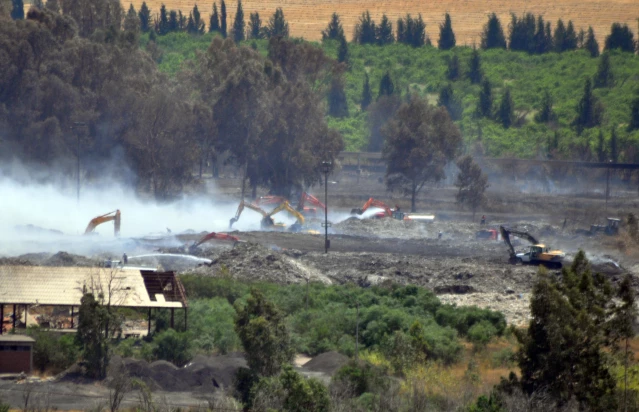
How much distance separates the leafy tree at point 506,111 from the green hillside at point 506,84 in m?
0.89

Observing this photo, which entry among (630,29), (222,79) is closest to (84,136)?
(222,79)

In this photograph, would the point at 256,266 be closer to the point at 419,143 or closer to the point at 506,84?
the point at 419,143

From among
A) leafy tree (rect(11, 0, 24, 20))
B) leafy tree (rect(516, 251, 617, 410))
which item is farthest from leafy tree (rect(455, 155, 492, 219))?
leafy tree (rect(11, 0, 24, 20))

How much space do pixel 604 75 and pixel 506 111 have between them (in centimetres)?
1594

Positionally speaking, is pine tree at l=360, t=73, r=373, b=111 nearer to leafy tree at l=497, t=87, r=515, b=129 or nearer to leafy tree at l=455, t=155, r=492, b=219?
leafy tree at l=497, t=87, r=515, b=129

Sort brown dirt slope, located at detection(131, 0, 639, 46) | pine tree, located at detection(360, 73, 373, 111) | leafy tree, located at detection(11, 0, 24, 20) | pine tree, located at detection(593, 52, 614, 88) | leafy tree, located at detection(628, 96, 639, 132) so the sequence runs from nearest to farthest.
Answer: leafy tree, located at detection(628, 96, 639, 132) < pine tree, located at detection(360, 73, 373, 111) < pine tree, located at detection(593, 52, 614, 88) < leafy tree, located at detection(11, 0, 24, 20) < brown dirt slope, located at detection(131, 0, 639, 46)

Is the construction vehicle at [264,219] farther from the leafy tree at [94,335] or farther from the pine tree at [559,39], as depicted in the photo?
the pine tree at [559,39]

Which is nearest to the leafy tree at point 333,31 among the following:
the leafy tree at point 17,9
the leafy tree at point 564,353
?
the leafy tree at point 17,9

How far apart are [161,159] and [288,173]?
10385mm

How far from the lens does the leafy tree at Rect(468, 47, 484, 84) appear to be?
434 feet

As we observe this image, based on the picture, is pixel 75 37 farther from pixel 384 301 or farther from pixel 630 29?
pixel 630 29

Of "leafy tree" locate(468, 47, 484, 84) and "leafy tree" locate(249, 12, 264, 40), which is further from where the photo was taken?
"leafy tree" locate(249, 12, 264, 40)

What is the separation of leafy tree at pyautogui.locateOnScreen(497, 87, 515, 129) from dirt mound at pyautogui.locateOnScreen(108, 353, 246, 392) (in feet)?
292

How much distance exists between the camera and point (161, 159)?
85.8 m
